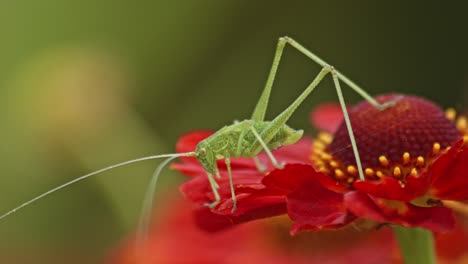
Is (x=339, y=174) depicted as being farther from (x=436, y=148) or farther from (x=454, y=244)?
(x=454, y=244)

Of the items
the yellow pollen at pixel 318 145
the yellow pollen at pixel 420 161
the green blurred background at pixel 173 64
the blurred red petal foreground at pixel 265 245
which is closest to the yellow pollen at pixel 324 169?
the yellow pollen at pixel 318 145

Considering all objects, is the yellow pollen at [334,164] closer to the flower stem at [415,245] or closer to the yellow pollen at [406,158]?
the yellow pollen at [406,158]

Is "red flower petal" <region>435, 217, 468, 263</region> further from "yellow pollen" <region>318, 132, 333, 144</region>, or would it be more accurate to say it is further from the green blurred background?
the green blurred background

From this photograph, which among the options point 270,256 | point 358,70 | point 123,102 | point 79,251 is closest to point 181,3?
point 358,70

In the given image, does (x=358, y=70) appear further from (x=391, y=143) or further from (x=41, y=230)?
(x=391, y=143)

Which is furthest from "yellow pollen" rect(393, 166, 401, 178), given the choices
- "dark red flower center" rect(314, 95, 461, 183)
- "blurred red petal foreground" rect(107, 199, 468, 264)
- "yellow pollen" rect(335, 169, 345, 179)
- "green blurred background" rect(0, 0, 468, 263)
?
"green blurred background" rect(0, 0, 468, 263)

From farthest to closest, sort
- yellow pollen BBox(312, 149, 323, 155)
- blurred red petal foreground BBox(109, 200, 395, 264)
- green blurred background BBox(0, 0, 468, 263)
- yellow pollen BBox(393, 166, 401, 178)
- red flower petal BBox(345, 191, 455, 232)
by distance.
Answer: green blurred background BBox(0, 0, 468, 263) → blurred red petal foreground BBox(109, 200, 395, 264) → yellow pollen BBox(312, 149, 323, 155) → yellow pollen BBox(393, 166, 401, 178) → red flower petal BBox(345, 191, 455, 232)
